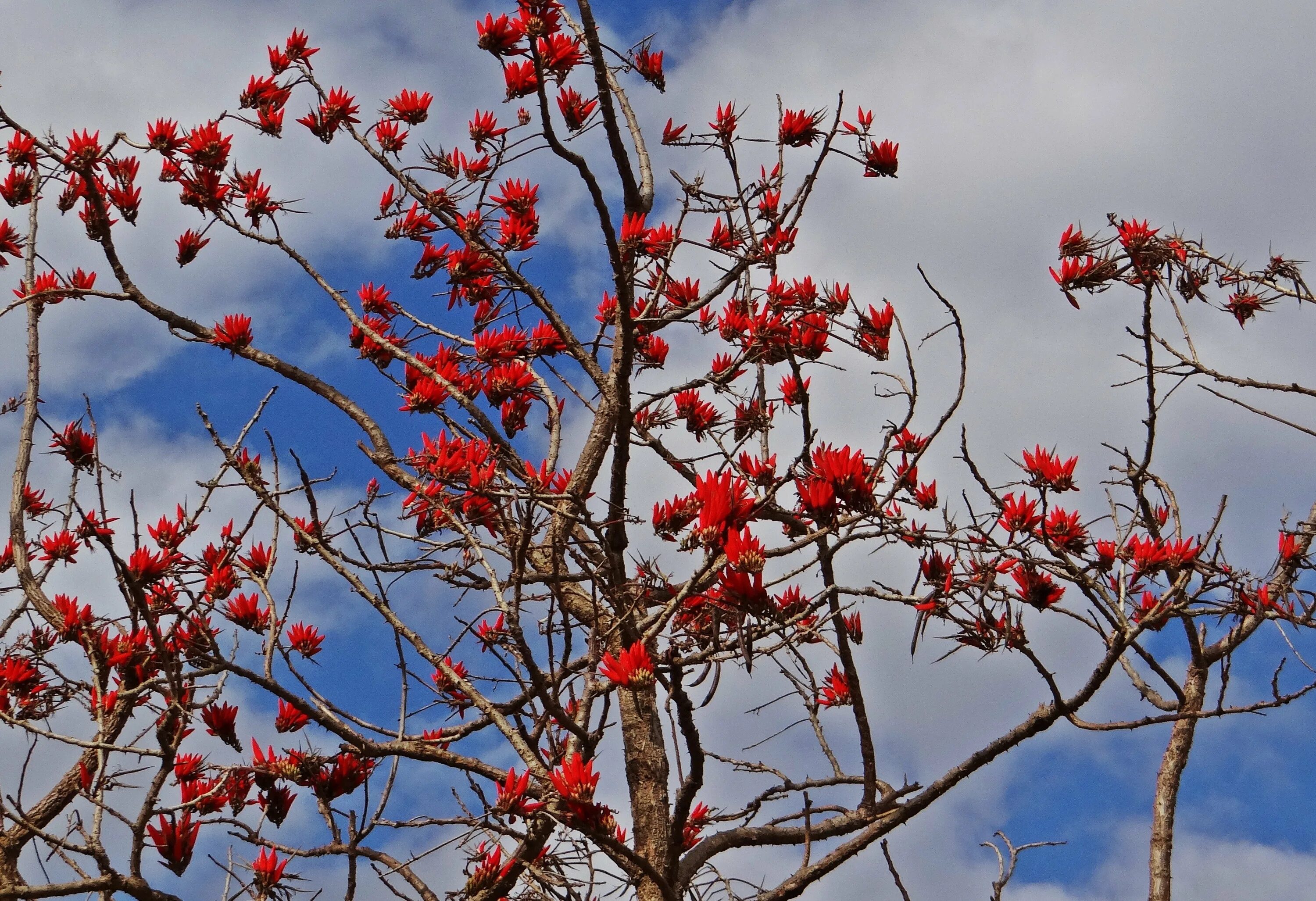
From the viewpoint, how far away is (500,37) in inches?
167

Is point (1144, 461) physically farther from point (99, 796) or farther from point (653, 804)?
point (99, 796)

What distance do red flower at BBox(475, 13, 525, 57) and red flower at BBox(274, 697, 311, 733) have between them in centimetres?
266

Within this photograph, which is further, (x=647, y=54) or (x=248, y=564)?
(x=647, y=54)

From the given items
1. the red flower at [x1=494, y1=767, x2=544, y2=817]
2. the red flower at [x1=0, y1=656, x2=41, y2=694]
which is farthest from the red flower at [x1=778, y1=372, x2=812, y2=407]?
the red flower at [x1=0, y1=656, x2=41, y2=694]

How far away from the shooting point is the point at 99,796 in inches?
141

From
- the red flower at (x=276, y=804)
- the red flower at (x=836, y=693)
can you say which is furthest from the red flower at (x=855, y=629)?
the red flower at (x=276, y=804)

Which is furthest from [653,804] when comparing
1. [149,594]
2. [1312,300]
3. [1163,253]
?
[1312,300]

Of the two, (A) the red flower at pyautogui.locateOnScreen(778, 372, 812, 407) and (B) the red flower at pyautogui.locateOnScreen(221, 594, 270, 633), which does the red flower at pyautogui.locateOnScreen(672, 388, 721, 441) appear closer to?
(A) the red flower at pyautogui.locateOnScreen(778, 372, 812, 407)

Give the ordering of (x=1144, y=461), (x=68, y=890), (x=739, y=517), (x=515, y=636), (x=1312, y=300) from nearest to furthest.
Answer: (x=739, y=517) < (x=515, y=636) < (x=68, y=890) < (x=1144, y=461) < (x=1312, y=300)

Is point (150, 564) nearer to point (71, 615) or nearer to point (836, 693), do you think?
point (71, 615)

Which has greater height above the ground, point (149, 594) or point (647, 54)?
point (647, 54)

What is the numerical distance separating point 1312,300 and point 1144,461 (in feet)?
4.78

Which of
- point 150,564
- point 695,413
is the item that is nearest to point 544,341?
point 695,413

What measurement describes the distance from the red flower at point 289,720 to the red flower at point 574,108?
257 centimetres
